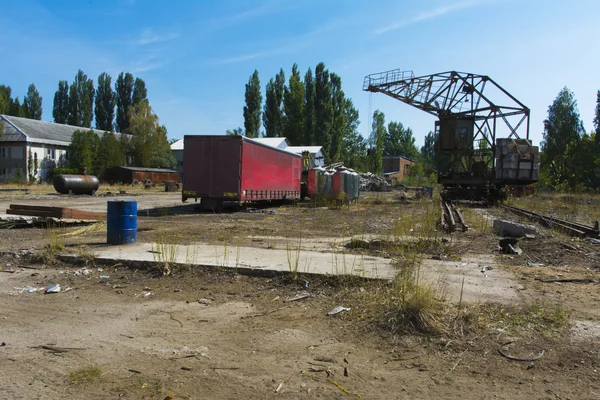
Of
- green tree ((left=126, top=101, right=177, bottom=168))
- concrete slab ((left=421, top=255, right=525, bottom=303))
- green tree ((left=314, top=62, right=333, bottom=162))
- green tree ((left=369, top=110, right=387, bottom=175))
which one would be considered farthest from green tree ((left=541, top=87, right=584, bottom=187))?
concrete slab ((left=421, top=255, right=525, bottom=303))

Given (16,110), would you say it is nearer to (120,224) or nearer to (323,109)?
(323,109)

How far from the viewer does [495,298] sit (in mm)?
5457

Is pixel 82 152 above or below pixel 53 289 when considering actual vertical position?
above

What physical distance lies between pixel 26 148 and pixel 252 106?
3312cm

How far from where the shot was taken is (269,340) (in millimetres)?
4285

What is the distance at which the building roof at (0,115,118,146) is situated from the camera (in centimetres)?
5191

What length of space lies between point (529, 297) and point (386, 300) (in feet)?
6.39

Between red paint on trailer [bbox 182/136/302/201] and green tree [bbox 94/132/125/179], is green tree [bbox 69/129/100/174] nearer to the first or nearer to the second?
green tree [bbox 94/132/125/179]

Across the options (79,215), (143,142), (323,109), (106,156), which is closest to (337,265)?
(79,215)

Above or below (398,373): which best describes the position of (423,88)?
above

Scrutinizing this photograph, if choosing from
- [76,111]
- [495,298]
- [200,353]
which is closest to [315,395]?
[200,353]

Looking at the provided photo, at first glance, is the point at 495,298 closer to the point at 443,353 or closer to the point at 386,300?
the point at 386,300

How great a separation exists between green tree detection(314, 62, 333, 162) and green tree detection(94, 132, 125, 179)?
2770 cm

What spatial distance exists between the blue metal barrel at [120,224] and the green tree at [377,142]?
6469cm
